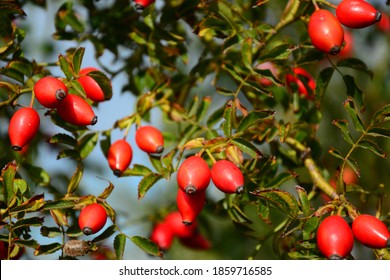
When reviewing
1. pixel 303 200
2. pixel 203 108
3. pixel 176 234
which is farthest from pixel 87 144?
pixel 176 234

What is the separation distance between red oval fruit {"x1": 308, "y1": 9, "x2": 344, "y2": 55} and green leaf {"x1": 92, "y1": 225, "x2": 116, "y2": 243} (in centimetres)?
90

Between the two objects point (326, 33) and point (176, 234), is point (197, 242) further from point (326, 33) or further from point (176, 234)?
point (326, 33)

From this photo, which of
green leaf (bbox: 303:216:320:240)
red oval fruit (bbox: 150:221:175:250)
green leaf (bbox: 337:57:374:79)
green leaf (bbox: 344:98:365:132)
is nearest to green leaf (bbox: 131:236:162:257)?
green leaf (bbox: 303:216:320:240)

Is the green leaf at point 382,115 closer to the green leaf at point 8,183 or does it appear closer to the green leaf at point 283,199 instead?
the green leaf at point 283,199

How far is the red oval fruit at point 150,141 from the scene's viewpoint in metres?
2.48

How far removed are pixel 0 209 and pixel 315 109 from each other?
1234mm

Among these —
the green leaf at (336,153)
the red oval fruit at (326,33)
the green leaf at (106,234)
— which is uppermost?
the red oval fruit at (326,33)

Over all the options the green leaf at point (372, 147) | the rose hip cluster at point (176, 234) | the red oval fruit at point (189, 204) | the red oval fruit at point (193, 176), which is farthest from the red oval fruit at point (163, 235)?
the green leaf at point (372, 147)

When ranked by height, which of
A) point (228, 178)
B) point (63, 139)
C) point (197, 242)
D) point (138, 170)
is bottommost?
point (197, 242)

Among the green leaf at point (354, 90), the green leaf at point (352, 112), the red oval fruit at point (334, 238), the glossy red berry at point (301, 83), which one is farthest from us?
the glossy red berry at point (301, 83)

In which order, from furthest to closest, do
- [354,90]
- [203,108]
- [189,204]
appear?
[203,108]
[354,90]
[189,204]

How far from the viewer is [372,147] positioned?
210cm

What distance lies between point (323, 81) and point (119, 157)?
80cm

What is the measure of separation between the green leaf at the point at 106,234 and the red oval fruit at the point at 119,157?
29 cm
